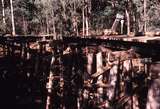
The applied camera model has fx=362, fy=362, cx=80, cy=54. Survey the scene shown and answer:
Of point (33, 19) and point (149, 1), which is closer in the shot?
point (149, 1)

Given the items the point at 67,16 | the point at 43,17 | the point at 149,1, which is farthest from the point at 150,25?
the point at 43,17

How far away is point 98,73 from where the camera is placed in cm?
779

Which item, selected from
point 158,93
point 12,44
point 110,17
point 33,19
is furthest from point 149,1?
point 158,93

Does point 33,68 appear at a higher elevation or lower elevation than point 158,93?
lower

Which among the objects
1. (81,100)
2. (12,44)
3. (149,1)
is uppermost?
(149,1)

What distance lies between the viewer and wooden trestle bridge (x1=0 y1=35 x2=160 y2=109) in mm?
7351

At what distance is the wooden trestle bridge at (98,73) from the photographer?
7.35m

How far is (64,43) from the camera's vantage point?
38.5 ft

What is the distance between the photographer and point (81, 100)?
10.3m

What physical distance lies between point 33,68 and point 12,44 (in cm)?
148

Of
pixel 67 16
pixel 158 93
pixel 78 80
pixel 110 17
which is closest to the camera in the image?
pixel 158 93

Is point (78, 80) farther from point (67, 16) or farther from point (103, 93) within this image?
point (67, 16)

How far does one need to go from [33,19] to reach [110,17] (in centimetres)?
1169

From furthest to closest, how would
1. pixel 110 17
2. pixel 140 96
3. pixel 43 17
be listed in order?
pixel 110 17 → pixel 43 17 → pixel 140 96
